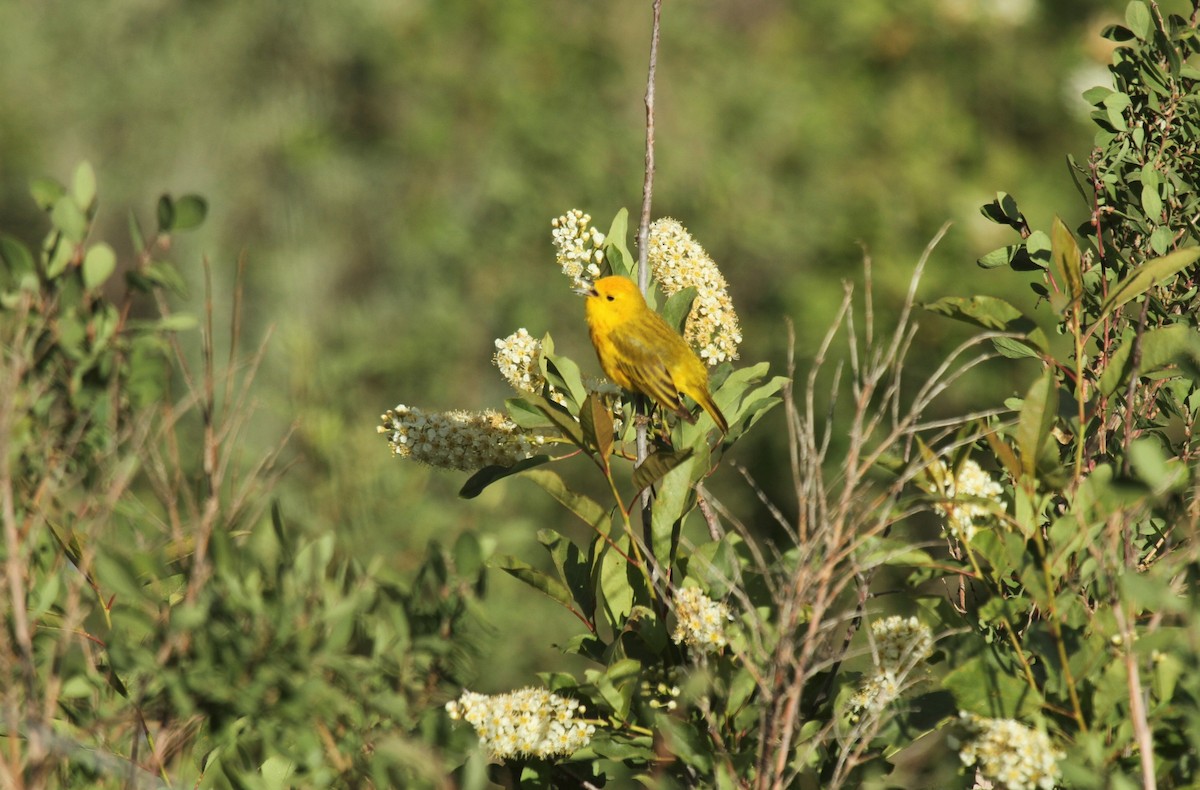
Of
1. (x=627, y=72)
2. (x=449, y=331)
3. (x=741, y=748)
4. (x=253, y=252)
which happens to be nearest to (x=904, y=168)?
(x=627, y=72)

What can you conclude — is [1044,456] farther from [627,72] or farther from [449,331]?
[627,72]

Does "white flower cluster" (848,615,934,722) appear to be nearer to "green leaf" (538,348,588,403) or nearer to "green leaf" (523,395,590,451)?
"green leaf" (523,395,590,451)

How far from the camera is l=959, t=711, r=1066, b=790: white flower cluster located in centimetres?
109

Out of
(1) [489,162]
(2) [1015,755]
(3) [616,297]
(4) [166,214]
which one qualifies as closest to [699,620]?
(2) [1015,755]

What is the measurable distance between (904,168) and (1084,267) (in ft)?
23.7

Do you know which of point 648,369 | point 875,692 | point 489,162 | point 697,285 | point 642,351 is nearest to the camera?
point 875,692

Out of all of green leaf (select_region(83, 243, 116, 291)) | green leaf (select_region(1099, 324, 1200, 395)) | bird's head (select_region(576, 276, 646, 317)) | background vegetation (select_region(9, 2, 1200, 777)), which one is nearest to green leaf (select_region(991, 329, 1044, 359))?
green leaf (select_region(1099, 324, 1200, 395))

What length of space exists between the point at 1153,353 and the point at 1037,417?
20cm

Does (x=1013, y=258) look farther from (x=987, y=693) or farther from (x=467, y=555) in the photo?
(x=467, y=555)

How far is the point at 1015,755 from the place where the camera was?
3.63 feet

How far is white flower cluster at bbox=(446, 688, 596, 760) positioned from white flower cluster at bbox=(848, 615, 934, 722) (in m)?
0.30

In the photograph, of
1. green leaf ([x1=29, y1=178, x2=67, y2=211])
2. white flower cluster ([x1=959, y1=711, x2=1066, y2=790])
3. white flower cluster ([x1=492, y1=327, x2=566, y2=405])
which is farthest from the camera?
white flower cluster ([x1=492, y1=327, x2=566, y2=405])

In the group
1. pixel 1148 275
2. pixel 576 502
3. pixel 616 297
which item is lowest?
pixel 576 502

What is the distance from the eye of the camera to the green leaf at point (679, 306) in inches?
68.6
